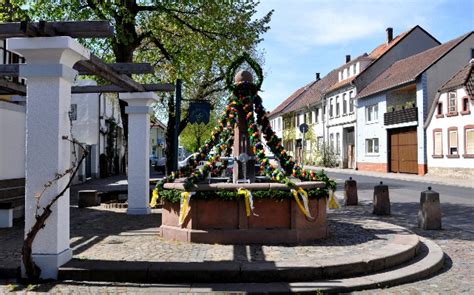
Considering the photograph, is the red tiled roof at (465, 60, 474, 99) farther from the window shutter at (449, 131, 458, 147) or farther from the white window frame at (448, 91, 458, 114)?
the window shutter at (449, 131, 458, 147)

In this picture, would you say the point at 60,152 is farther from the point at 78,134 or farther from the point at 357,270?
the point at 78,134

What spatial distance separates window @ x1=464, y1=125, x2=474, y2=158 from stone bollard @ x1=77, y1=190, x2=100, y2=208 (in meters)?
22.0

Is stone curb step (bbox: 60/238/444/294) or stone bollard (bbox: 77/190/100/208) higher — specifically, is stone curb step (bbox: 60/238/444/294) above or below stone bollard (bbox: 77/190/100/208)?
below

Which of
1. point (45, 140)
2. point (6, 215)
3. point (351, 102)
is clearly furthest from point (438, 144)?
point (45, 140)

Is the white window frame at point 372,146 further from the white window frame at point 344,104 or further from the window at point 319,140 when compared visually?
the window at point 319,140

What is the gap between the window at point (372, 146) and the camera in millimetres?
38969

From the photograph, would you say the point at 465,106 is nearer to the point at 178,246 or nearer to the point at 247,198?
the point at 247,198

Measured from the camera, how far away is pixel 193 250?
25.0 ft

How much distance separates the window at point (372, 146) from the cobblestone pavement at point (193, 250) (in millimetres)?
28789

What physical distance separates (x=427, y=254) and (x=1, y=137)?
1040 cm

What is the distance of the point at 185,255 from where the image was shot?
23.7 ft

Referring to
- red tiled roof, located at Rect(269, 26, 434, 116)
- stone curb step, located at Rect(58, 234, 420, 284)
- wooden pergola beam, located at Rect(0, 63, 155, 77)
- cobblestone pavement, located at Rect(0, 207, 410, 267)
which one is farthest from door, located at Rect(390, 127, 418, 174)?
stone curb step, located at Rect(58, 234, 420, 284)

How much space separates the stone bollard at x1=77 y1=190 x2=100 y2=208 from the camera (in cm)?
1412

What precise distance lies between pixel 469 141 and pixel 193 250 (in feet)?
81.3
